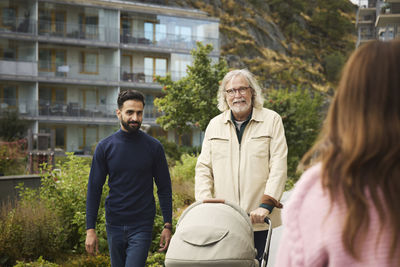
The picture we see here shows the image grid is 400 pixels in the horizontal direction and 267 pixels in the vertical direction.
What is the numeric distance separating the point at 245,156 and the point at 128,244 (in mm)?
1250

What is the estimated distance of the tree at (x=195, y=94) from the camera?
21.0 meters

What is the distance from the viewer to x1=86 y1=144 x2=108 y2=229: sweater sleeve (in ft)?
15.2

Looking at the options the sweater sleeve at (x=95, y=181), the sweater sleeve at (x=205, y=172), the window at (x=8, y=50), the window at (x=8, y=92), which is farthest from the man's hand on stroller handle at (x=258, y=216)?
the window at (x=8, y=50)

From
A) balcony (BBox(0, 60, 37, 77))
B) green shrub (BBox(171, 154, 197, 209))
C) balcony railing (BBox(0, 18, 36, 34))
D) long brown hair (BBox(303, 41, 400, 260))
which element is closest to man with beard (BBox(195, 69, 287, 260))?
long brown hair (BBox(303, 41, 400, 260))

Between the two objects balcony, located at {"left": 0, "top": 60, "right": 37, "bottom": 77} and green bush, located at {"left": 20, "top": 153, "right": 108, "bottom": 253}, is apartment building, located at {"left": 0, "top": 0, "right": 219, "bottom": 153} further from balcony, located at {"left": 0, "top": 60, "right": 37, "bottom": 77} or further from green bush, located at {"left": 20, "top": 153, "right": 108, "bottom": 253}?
green bush, located at {"left": 20, "top": 153, "right": 108, "bottom": 253}

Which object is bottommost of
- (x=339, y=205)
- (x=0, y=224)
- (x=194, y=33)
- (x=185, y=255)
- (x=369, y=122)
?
(x=0, y=224)

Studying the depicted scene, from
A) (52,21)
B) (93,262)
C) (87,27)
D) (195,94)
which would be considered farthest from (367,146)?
(52,21)

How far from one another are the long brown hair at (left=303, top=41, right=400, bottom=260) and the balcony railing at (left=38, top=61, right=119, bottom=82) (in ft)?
140

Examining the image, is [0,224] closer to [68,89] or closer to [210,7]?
[68,89]

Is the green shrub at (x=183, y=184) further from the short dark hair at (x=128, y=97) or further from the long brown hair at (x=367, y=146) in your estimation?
the long brown hair at (x=367, y=146)

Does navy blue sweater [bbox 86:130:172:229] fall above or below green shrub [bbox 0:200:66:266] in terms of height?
above

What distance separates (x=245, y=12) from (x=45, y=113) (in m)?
43.0

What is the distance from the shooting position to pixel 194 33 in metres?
48.3

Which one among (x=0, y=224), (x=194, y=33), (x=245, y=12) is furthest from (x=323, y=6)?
(x=0, y=224)
